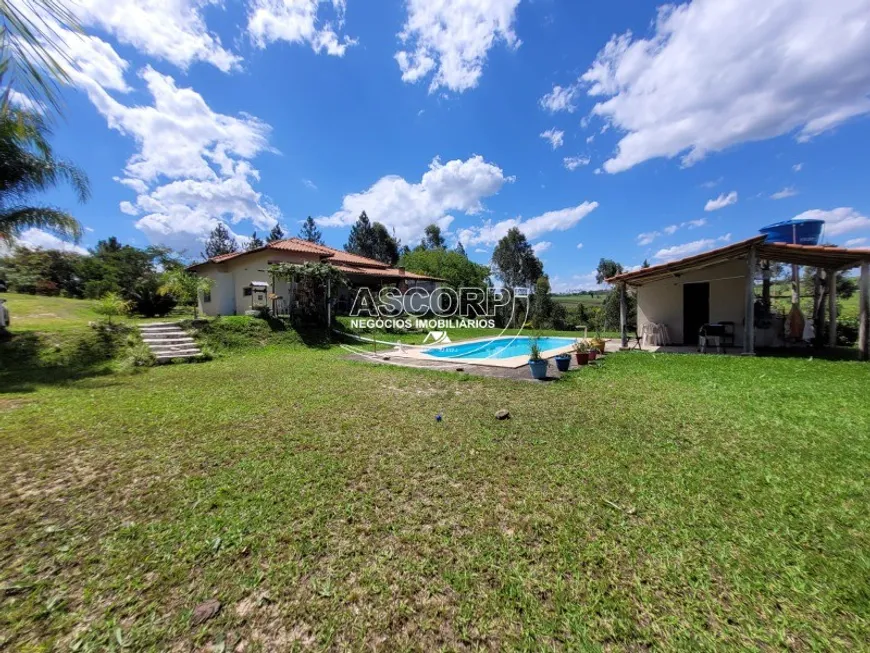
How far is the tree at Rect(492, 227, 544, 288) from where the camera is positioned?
128 feet

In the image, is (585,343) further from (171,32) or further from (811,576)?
(171,32)

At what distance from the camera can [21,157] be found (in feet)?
26.0

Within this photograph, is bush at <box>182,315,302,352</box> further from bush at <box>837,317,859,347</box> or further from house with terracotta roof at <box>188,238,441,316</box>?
bush at <box>837,317,859,347</box>

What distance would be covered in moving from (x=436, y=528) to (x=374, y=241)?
4203cm

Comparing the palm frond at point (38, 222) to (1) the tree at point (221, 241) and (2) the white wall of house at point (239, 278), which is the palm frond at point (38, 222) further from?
(1) the tree at point (221, 241)

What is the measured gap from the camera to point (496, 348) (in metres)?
14.2

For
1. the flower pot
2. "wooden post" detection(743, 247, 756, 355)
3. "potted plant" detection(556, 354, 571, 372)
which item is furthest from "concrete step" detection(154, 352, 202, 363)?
"wooden post" detection(743, 247, 756, 355)

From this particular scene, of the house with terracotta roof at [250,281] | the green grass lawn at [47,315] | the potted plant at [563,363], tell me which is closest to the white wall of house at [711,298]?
the potted plant at [563,363]

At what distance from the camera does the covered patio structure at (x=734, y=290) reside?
325 inches

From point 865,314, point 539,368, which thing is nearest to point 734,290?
point 865,314

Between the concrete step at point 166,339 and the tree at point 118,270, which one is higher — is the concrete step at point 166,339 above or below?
below

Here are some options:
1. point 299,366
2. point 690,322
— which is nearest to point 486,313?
point 690,322

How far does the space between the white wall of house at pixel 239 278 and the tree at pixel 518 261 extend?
26.9 m

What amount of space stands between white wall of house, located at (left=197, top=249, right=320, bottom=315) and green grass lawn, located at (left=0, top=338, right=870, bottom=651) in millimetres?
12199
